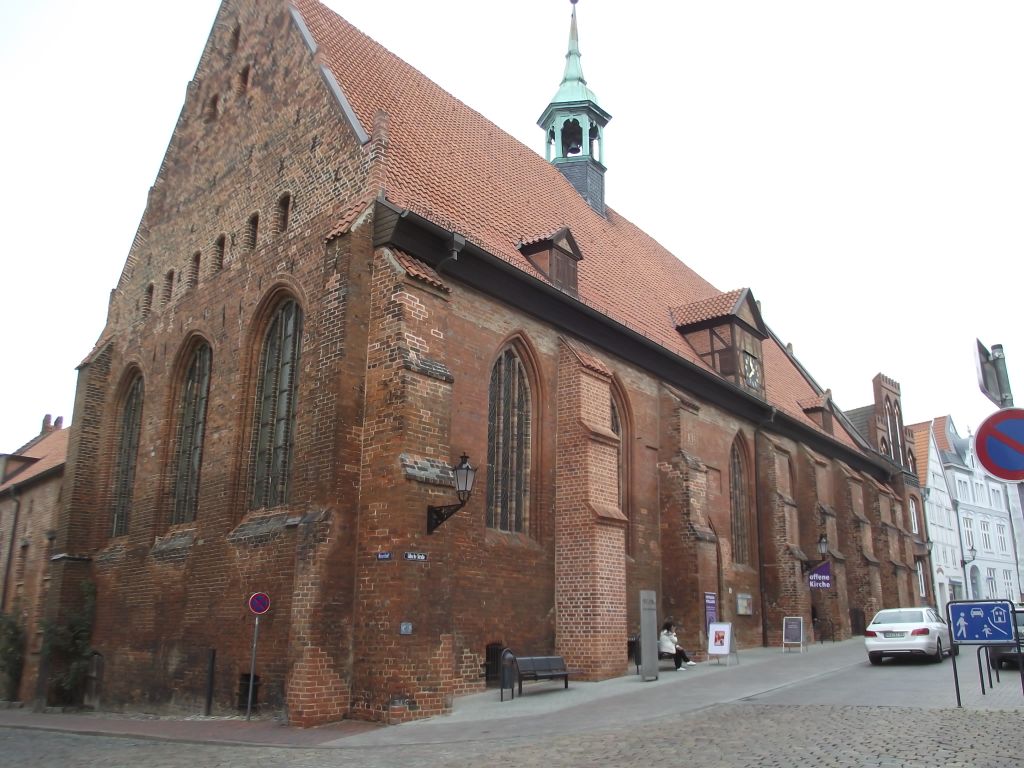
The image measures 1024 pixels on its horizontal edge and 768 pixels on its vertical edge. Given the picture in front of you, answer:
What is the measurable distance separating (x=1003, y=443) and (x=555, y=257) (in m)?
14.3

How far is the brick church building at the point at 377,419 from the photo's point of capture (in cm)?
1379

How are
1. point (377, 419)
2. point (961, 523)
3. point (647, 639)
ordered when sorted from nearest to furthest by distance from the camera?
1. point (377, 419)
2. point (647, 639)
3. point (961, 523)

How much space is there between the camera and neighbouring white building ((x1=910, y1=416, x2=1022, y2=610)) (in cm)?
4516

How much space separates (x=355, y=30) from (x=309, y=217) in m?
8.12

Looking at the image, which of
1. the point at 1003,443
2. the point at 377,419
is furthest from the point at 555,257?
the point at 1003,443

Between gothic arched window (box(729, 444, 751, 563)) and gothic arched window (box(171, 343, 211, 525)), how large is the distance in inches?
570

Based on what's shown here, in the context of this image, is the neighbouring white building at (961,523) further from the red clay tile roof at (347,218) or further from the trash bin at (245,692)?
the trash bin at (245,692)

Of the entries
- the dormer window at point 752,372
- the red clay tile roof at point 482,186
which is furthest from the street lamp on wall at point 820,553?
the dormer window at point 752,372

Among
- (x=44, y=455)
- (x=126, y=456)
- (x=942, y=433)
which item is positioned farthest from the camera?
(x=942, y=433)

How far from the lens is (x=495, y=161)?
2273 centimetres

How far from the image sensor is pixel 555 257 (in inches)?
751

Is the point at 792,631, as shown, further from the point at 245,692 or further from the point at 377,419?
the point at 245,692

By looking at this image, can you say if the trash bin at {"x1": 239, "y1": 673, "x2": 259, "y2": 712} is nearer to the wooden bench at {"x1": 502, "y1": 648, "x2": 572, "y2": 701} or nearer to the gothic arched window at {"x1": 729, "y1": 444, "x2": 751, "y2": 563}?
the wooden bench at {"x1": 502, "y1": 648, "x2": 572, "y2": 701}

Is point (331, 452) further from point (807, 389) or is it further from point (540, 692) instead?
point (807, 389)
